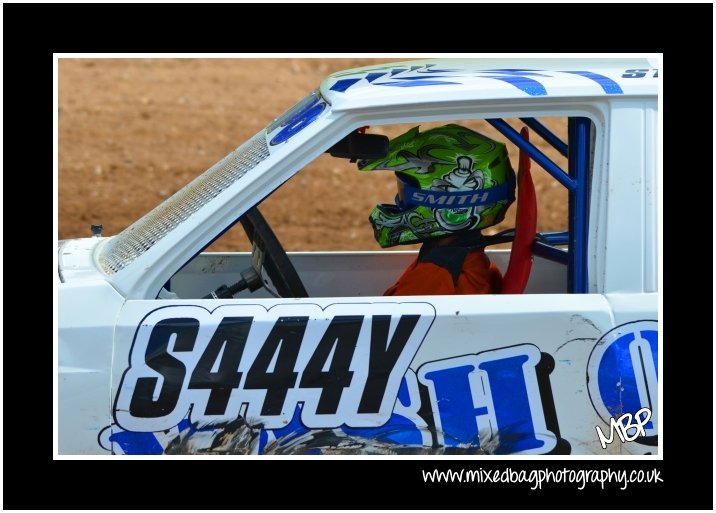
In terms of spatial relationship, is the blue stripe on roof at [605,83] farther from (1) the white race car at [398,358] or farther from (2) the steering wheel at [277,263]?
(2) the steering wheel at [277,263]

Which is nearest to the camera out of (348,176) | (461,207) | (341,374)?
(341,374)

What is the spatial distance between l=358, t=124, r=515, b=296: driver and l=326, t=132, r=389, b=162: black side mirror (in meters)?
0.12

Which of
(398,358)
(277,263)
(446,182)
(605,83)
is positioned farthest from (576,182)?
(277,263)

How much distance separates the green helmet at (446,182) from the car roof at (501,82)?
0.24 metres

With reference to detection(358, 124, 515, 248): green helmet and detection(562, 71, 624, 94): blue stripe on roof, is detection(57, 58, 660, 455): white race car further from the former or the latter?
detection(358, 124, 515, 248): green helmet

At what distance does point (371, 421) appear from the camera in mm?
2812

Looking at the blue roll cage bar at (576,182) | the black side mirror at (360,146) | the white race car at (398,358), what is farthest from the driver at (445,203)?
the white race car at (398,358)

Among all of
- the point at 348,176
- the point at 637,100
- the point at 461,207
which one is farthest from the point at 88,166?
the point at 637,100

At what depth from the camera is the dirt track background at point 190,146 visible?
782 centimetres

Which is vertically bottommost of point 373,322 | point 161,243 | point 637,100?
point 373,322

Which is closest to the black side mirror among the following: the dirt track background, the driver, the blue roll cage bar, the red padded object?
the driver

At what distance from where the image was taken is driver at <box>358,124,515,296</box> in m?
3.29

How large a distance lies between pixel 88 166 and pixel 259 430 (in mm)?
6172

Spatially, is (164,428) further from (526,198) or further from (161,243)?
(526,198)
